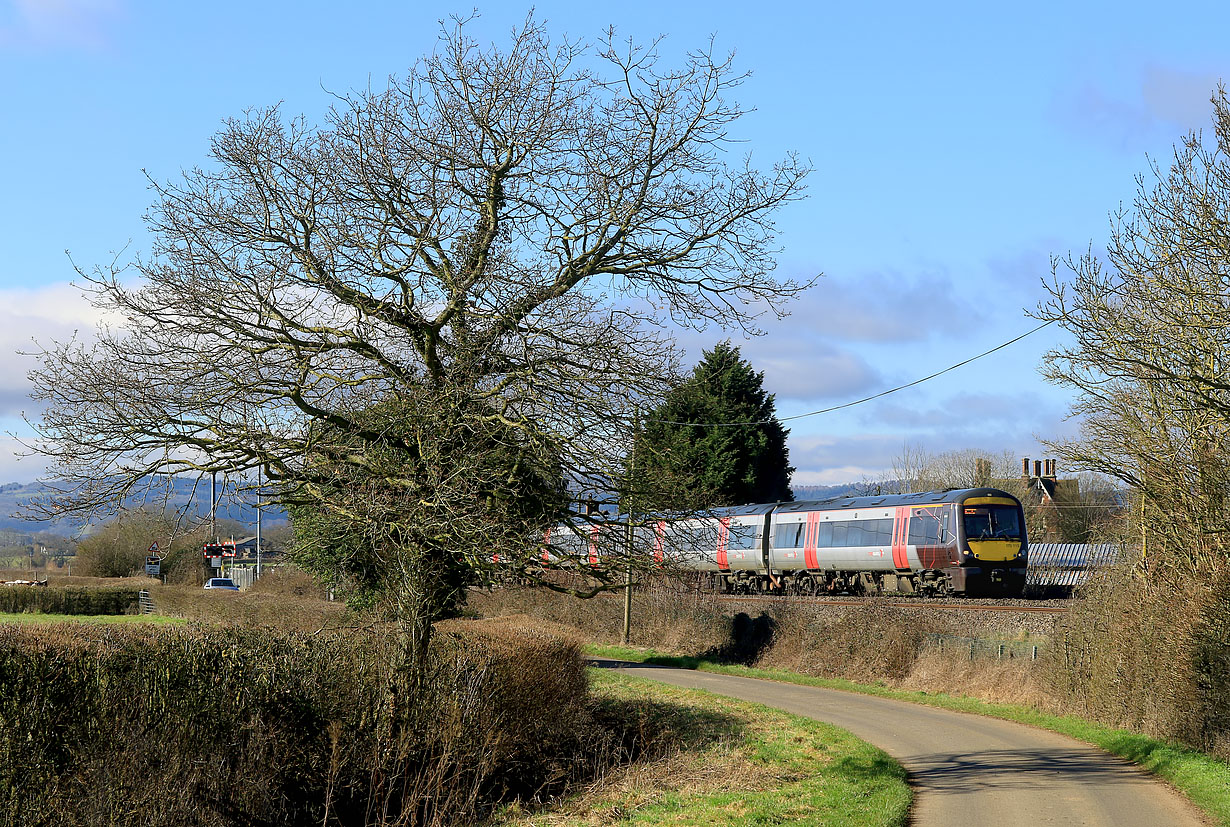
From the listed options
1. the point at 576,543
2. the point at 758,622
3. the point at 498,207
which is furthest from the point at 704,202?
the point at 758,622

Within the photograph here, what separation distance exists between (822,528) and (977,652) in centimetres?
1353

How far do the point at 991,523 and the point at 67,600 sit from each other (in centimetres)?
3814

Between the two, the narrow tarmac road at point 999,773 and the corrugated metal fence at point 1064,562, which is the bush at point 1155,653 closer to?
the narrow tarmac road at point 999,773

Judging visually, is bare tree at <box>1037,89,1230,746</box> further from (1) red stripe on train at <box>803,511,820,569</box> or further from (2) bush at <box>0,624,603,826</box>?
(1) red stripe on train at <box>803,511,820,569</box>

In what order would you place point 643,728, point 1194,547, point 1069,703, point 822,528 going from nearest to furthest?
point 1194,547
point 643,728
point 1069,703
point 822,528

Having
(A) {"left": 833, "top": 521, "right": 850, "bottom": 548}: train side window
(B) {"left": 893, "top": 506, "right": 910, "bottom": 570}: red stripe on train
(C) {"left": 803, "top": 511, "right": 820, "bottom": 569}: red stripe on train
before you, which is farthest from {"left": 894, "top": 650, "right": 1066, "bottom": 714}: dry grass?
(C) {"left": 803, "top": 511, "right": 820, "bottom": 569}: red stripe on train

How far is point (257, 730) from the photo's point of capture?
36.3 feet

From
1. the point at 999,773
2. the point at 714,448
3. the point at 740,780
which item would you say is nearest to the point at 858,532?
the point at 714,448

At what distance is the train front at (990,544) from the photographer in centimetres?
3119

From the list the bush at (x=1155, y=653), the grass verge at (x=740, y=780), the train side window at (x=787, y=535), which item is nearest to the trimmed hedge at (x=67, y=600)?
the train side window at (x=787, y=535)

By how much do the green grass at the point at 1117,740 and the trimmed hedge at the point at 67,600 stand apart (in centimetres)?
3117

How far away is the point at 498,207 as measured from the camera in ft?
40.2

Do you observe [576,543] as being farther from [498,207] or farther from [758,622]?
[758,622]

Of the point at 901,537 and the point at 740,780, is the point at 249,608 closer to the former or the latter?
the point at 901,537
